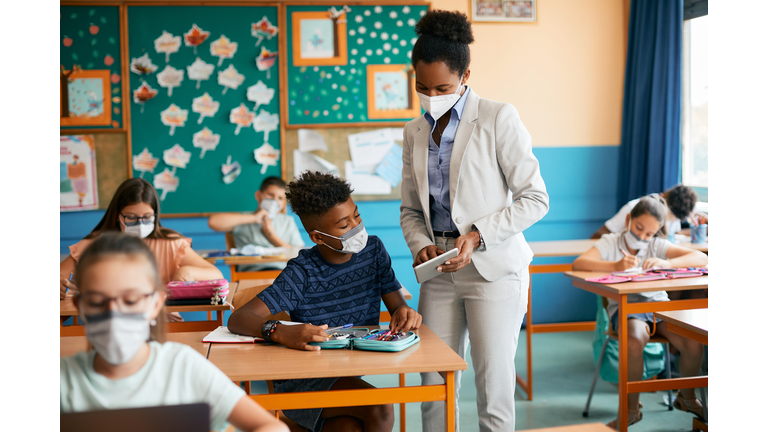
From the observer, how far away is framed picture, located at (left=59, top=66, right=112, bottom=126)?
407 cm

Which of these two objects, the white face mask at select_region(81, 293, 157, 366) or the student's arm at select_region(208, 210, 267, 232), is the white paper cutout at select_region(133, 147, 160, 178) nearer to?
the student's arm at select_region(208, 210, 267, 232)

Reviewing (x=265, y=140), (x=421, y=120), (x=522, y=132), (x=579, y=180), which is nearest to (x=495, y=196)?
Answer: (x=522, y=132)

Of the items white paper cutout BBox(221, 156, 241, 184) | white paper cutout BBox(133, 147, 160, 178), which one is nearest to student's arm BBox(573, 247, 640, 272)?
white paper cutout BBox(221, 156, 241, 184)

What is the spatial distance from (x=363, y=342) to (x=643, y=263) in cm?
186

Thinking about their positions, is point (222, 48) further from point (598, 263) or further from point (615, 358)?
point (615, 358)

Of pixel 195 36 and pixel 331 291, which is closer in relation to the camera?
pixel 331 291

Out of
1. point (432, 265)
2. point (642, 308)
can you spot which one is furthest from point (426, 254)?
point (642, 308)

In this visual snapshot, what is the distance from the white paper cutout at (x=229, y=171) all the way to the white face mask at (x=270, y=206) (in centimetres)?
58

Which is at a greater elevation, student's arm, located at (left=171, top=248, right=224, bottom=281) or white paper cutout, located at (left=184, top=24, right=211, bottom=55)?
white paper cutout, located at (left=184, top=24, right=211, bottom=55)

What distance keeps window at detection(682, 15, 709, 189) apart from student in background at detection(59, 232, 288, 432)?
13.7ft

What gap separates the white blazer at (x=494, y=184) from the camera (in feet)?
5.46

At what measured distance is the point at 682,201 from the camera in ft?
11.5
